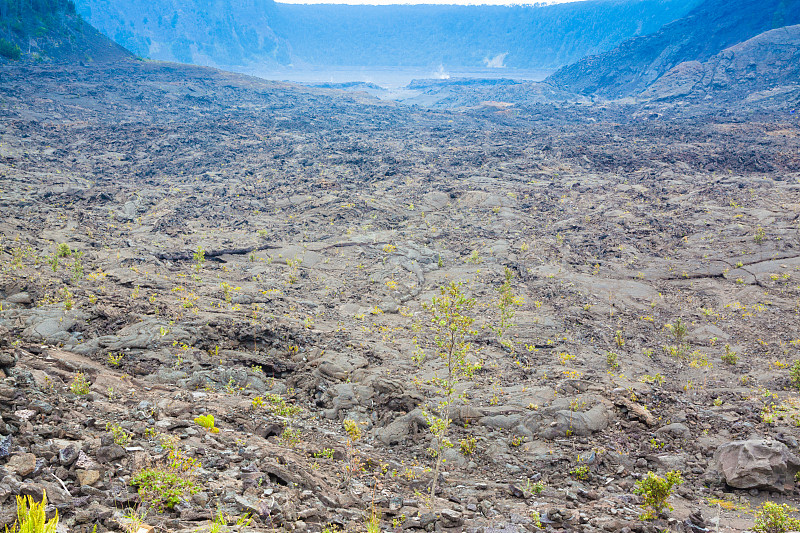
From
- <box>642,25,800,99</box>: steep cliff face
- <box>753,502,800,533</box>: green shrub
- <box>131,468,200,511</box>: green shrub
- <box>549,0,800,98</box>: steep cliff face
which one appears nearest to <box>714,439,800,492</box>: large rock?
<box>753,502,800,533</box>: green shrub

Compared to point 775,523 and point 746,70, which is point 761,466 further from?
point 746,70

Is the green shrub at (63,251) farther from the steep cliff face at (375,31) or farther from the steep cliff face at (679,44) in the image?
the steep cliff face at (375,31)

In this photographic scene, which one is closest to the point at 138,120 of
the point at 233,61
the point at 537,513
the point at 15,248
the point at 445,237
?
the point at 15,248

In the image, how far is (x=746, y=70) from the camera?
1638 inches

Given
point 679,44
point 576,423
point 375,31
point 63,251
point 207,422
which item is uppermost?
point 375,31

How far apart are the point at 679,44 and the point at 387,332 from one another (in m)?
58.6

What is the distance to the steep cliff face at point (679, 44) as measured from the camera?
49719 millimetres

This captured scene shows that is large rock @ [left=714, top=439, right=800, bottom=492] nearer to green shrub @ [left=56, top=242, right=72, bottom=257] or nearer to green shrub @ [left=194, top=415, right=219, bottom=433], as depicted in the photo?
green shrub @ [left=194, top=415, right=219, bottom=433]

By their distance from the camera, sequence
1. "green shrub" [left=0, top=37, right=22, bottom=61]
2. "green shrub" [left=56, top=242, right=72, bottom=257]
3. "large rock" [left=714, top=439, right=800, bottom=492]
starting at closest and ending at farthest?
"large rock" [left=714, top=439, right=800, bottom=492] < "green shrub" [left=56, top=242, right=72, bottom=257] < "green shrub" [left=0, top=37, right=22, bottom=61]

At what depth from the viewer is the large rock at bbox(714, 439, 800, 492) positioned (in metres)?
5.21

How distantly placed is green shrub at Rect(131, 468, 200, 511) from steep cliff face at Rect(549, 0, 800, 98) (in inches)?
2170

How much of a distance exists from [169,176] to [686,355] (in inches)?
786

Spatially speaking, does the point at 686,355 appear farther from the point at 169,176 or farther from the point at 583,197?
the point at 169,176

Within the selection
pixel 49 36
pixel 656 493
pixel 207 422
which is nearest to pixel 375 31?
pixel 49 36
